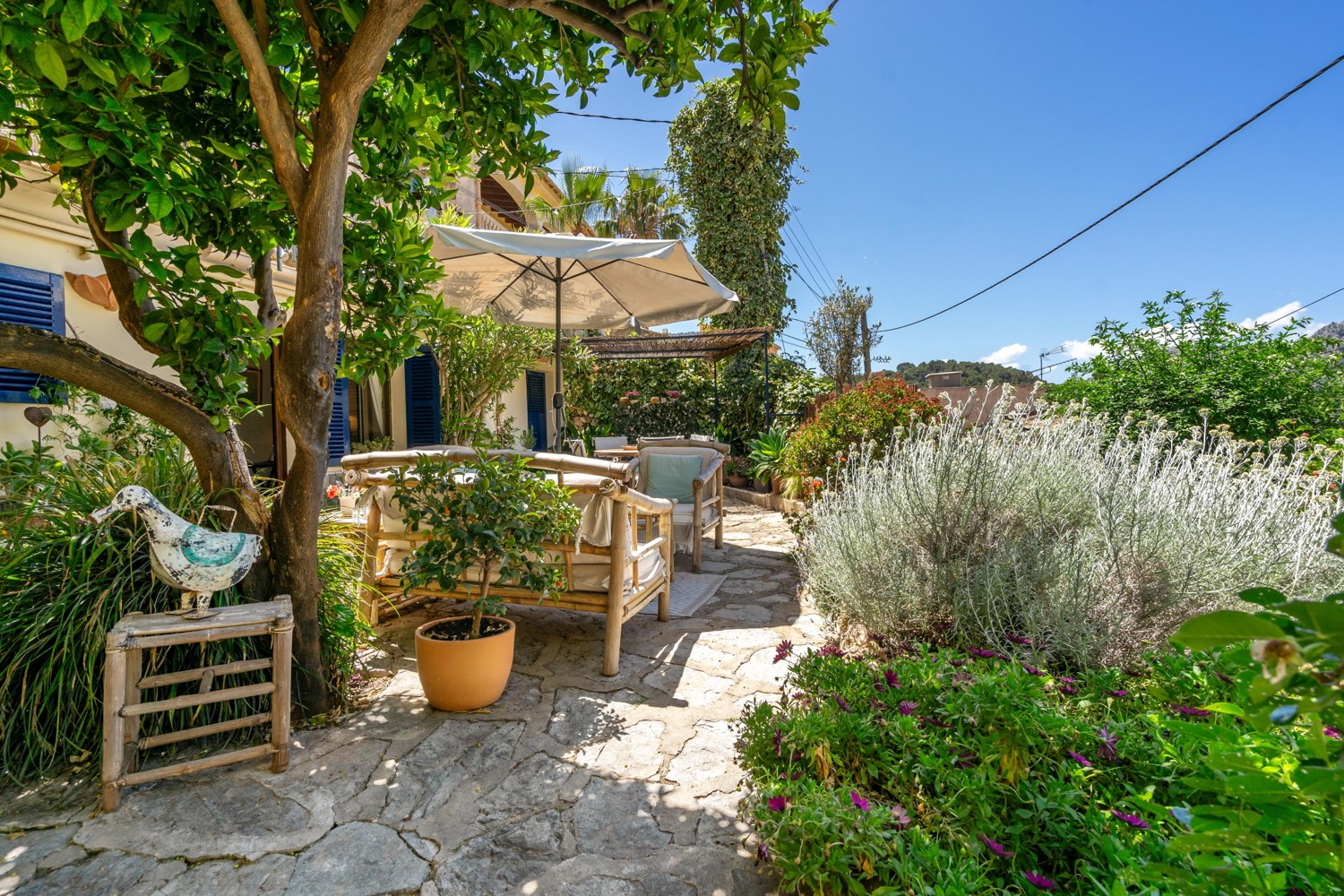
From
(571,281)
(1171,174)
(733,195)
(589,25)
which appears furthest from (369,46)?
(733,195)

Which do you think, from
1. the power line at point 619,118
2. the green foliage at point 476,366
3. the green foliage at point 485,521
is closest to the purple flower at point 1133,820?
the green foliage at point 485,521

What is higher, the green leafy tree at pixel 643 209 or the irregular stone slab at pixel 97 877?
the green leafy tree at pixel 643 209

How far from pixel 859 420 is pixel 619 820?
5328 millimetres

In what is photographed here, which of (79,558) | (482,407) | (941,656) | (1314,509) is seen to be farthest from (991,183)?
(79,558)

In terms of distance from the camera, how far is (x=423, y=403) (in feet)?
28.4

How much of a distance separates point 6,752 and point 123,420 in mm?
3274

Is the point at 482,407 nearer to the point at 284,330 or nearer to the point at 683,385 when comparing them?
the point at 683,385

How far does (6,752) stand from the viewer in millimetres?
2049

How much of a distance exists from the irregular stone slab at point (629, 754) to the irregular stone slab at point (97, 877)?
129 cm

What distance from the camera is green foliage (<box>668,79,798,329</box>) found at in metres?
12.6

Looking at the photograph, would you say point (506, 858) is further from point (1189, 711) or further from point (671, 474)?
point (671, 474)

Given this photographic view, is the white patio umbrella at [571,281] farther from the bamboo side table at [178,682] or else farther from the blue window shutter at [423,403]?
the bamboo side table at [178,682]

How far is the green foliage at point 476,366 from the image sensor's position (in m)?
8.20

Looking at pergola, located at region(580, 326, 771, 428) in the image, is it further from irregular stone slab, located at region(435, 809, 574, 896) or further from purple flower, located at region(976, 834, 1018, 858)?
purple flower, located at region(976, 834, 1018, 858)
